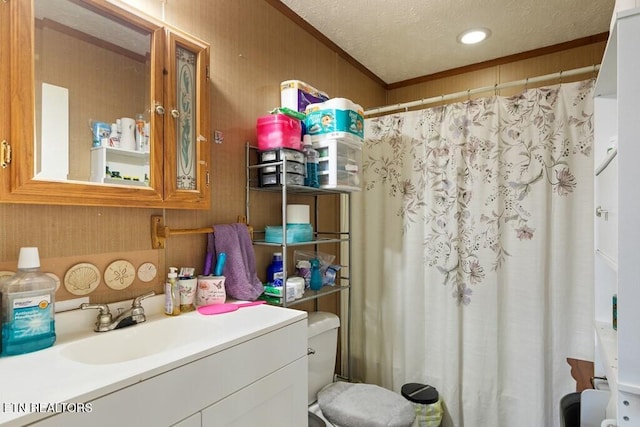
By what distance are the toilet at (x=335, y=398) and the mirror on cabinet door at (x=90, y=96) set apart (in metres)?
1.00

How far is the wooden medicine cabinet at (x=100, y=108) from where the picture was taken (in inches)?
31.4

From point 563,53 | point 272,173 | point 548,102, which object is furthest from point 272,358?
point 563,53

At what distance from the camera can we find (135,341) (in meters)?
0.96

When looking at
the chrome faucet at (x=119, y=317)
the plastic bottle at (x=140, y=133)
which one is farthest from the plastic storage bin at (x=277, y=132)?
the chrome faucet at (x=119, y=317)

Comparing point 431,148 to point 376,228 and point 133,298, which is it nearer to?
point 376,228

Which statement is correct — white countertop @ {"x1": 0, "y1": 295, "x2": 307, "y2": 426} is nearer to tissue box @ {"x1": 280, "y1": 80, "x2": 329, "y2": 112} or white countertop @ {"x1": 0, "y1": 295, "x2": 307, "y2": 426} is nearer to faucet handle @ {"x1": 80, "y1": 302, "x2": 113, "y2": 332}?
faucet handle @ {"x1": 80, "y1": 302, "x2": 113, "y2": 332}

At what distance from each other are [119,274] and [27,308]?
0.26 m

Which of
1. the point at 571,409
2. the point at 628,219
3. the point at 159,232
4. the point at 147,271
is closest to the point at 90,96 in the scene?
the point at 159,232

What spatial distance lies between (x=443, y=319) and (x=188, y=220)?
134 cm

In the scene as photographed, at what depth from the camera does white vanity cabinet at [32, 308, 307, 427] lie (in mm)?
634

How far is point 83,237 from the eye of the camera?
958 mm

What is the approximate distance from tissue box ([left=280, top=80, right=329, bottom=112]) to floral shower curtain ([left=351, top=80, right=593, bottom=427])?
0.54 m

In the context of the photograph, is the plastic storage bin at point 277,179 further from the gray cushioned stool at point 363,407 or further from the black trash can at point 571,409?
the black trash can at point 571,409

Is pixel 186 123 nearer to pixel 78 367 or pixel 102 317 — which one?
pixel 102 317
